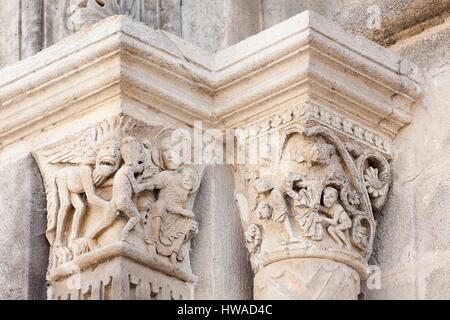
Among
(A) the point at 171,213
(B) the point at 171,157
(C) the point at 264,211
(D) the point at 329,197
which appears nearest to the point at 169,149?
(B) the point at 171,157

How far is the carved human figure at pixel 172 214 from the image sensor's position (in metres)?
4.99

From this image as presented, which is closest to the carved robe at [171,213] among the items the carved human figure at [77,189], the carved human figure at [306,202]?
the carved human figure at [77,189]

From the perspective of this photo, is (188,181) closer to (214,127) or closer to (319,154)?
(214,127)

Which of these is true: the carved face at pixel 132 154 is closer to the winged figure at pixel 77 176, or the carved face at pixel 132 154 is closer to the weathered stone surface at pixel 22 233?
the winged figure at pixel 77 176

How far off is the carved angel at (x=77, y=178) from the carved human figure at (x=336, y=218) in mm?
436

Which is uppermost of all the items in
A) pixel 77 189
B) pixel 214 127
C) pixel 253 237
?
pixel 214 127

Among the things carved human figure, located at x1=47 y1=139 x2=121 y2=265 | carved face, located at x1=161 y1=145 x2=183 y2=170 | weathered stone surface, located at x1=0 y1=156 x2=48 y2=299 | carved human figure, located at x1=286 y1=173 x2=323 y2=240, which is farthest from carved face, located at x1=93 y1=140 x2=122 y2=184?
carved human figure, located at x1=286 y1=173 x2=323 y2=240

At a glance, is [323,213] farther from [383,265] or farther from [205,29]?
[205,29]

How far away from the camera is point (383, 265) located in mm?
5145

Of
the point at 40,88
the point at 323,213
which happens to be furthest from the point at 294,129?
the point at 40,88

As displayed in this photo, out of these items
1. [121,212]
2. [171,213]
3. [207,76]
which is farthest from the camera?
[207,76]

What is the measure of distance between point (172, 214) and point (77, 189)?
0.20m

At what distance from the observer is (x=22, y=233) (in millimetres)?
5160
